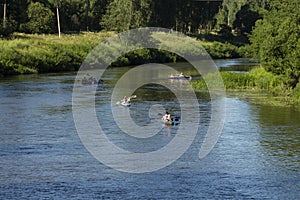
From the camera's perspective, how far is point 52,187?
83.5 feet

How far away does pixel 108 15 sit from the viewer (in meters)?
123

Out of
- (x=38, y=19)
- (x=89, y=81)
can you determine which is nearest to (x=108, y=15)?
(x=38, y=19)

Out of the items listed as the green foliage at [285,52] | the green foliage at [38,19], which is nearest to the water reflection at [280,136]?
the green foliage at [285,52]

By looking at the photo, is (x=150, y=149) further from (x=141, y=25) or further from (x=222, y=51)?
(x=222, y=51)

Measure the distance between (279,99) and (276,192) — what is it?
26.0 meters

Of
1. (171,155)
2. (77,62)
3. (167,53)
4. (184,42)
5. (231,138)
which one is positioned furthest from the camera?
(184,42)

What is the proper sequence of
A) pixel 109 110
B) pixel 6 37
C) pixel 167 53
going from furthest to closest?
pixel 167 53, pixel 6 37, pixel 109 110

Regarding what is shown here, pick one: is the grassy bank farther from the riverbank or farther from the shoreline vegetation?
the riverbank

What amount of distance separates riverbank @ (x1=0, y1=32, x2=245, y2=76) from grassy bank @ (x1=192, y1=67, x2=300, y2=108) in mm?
26150

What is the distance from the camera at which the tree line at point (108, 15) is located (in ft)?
342

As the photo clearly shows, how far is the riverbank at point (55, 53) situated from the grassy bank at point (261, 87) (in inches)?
1030

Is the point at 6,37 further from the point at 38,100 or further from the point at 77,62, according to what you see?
the point at 38,100

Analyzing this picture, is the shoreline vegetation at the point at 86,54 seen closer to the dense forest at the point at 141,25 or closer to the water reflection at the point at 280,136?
the dense forest at the point at 141,25

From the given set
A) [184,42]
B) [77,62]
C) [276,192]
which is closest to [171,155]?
[276,192]
